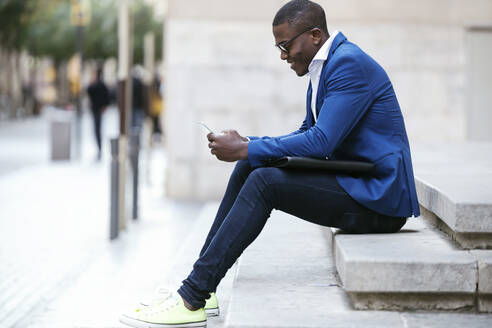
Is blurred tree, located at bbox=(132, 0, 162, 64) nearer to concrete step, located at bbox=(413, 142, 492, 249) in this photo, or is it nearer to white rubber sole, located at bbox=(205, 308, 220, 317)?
concrete step, located at bbox=(413, 142, 492, 249)

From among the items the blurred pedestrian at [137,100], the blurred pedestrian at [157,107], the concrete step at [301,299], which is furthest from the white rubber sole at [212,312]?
the blurred pedestrian at [157,107]

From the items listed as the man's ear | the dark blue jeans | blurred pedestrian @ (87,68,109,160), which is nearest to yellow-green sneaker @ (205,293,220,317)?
the dark blue jeans

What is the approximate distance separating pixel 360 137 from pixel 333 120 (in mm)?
220

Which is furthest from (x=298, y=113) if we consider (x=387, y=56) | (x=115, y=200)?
(x=115, y=200)

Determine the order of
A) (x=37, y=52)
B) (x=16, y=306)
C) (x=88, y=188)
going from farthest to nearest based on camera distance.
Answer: (x=37, y=52)
(x=88, y=188)
(x=16, y=306)

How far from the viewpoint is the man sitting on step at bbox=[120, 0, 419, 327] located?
4.07 metres

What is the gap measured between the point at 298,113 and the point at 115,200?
3.72 m

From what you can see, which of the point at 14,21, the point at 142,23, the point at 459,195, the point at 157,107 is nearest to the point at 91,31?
the point at 142,23

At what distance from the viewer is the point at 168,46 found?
1156 centimetres

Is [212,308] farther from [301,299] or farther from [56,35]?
[56,35]

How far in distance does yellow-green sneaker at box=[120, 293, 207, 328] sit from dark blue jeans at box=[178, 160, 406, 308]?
50 mm

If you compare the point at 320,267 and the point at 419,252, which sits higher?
the point at 419,252

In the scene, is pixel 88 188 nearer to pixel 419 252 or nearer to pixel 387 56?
pixel 387 56

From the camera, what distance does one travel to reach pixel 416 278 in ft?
12.7
